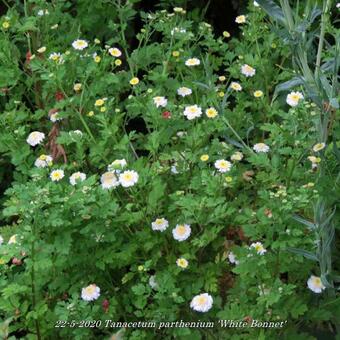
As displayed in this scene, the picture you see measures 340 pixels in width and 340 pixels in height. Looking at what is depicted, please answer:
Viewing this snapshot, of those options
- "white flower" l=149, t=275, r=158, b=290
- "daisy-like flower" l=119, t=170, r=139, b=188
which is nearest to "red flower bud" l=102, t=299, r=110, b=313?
"white flower" l=149, t=275, r=158, b=290

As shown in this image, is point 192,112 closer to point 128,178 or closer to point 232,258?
point 128,178

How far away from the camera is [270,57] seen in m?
3.31

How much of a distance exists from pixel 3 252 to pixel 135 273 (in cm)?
46

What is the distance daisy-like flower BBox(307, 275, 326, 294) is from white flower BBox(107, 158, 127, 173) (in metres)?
0.75

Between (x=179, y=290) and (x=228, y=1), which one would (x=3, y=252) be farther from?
(x=228, y=1)

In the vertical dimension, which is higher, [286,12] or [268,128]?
[286,12]

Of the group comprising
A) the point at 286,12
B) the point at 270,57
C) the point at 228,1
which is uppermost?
the point at 286,12

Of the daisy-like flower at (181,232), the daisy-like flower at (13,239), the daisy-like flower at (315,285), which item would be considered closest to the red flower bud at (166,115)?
the daisy-like flower at (181,232)

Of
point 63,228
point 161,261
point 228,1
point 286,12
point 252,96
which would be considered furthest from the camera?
point 228,1

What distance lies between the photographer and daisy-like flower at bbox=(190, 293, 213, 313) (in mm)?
2371

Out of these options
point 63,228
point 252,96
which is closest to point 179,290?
point 63,228

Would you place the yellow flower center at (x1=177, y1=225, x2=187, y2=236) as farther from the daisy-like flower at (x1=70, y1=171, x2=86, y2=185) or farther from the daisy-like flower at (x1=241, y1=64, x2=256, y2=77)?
the daisy-like flower at (x1=241, y1=64, x2=256, y2=77)

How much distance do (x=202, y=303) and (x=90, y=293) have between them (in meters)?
0.37

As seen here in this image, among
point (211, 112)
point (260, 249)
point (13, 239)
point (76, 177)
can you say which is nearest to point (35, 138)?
point (76, 177)
